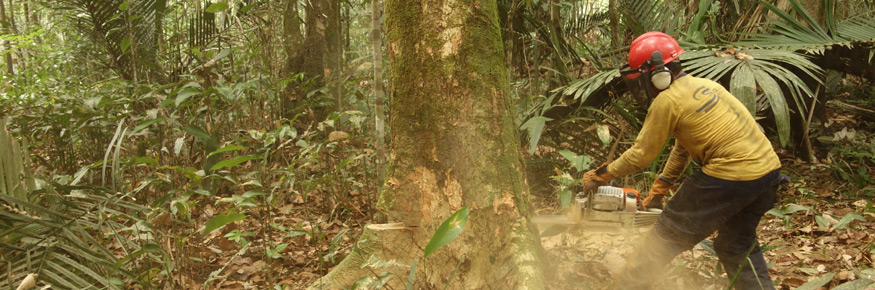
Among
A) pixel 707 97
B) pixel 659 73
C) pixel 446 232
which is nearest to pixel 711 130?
pixel 707 97

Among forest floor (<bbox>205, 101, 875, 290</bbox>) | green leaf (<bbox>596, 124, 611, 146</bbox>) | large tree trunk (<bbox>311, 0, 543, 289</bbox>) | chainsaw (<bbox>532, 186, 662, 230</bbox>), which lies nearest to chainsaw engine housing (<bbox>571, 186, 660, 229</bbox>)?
chainsaw (<bbox>532, 186, 662, 230</bbox>)

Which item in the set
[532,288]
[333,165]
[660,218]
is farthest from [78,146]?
[660,218]

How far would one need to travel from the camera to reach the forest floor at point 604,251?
115 inches

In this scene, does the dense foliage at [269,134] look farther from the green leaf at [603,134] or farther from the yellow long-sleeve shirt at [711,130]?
the yellow long-sleeve shirt at [711,130]

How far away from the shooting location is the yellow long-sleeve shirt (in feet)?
7.75

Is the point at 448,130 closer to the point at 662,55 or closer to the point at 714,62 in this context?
the point at 662,55

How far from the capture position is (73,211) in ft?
8.84

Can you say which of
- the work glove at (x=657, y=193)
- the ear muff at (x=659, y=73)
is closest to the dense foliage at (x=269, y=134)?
the work glove at (x=657, y=193)

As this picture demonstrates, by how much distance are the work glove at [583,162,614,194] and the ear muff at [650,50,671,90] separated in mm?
493

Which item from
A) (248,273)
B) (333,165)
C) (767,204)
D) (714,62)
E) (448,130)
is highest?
(714,62)

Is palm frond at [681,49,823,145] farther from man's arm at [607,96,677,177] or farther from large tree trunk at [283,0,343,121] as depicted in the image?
large tree trunk at [283,0,343,121]

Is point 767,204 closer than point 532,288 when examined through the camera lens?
No

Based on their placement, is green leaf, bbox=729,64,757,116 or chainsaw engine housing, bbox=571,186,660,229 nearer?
chainsaw engine housing, bbox=571,186,660,229

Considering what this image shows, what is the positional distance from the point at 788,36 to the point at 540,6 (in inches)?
83.7
